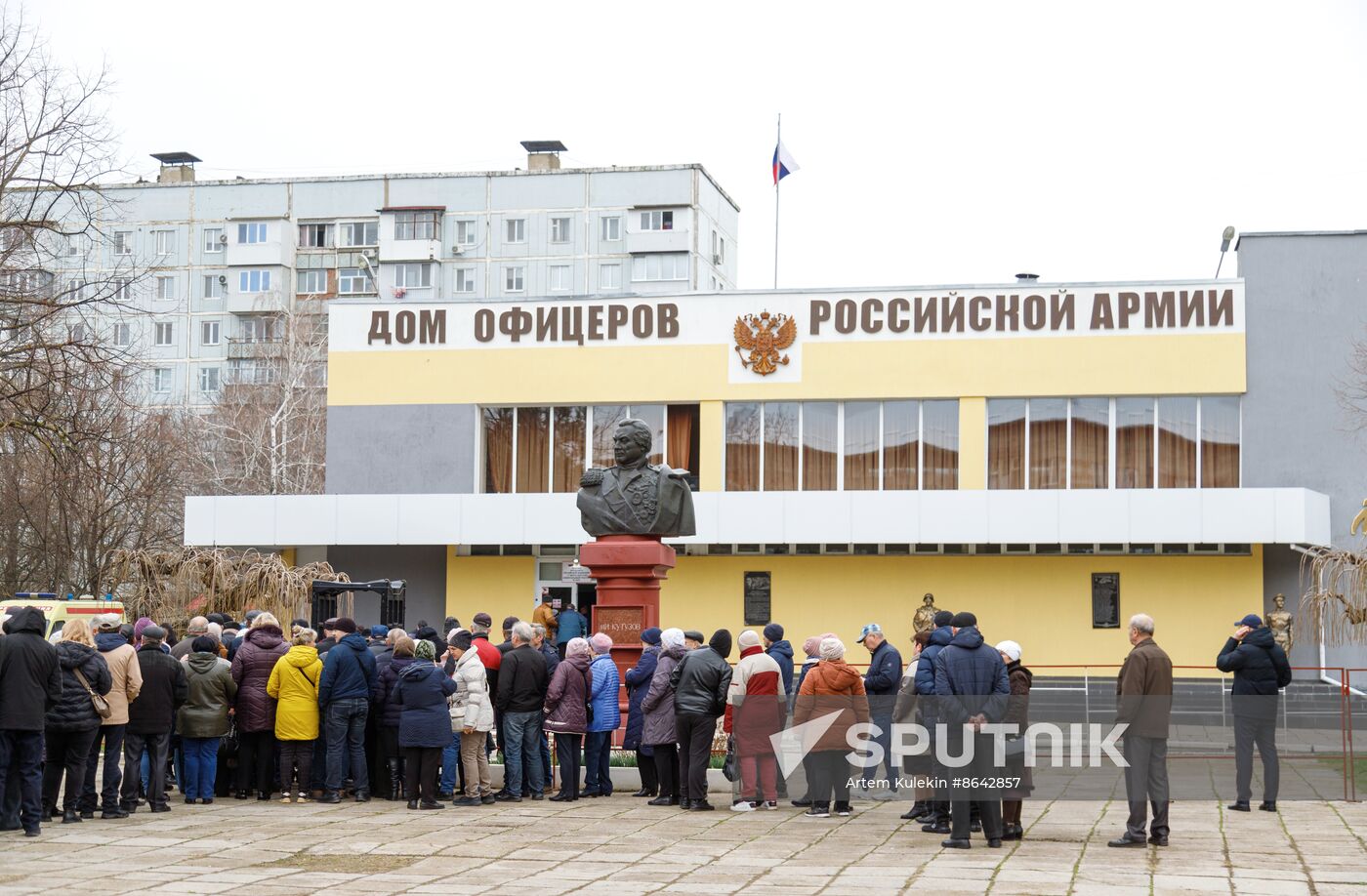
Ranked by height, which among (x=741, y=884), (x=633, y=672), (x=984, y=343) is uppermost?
(x=984, y=343)

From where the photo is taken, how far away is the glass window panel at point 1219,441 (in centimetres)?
3384

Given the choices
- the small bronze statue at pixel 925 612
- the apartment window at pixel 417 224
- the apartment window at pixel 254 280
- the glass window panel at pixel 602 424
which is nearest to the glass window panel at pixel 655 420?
the glass window panel at pixel 602 424

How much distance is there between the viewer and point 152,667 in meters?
14.7

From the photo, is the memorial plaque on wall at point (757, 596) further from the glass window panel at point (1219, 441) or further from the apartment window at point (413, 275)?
the apartment window at point (413, 275)

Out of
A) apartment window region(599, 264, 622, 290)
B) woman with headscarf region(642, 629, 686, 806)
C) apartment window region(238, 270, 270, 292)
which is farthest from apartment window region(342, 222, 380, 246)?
→ woman with headscarf region(642, 629, 686, 806)

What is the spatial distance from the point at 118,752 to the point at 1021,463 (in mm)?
23560

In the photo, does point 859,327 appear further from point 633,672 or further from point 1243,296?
point 633,672

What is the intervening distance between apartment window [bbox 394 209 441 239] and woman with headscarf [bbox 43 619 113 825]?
6429 cm

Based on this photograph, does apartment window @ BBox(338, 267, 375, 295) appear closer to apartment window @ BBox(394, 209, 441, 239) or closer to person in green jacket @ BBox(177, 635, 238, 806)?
apartment window @ BBox(394, 209, 441, 239)

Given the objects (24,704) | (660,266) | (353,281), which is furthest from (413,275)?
(24,704)

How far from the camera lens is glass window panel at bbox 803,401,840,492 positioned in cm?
3544

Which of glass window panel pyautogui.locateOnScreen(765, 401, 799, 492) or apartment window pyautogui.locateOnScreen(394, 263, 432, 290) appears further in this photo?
apartment window pyautogui.locateOnScreen(394, 263, 432, 290)

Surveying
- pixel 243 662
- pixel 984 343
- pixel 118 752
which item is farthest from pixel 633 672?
pixel 984 343

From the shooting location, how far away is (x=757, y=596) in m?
35.1
